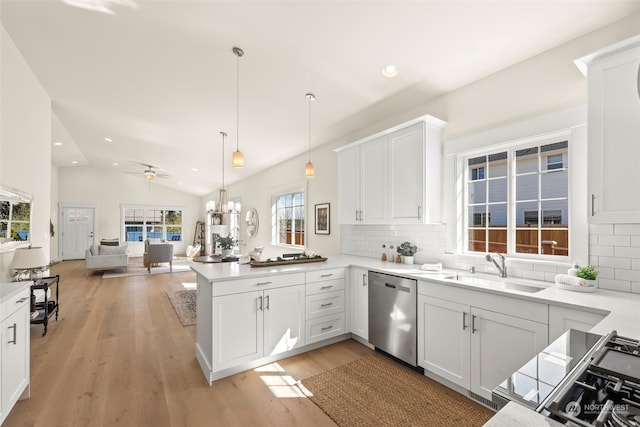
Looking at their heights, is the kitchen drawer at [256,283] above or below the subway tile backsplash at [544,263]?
below

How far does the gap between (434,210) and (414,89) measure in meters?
1.29

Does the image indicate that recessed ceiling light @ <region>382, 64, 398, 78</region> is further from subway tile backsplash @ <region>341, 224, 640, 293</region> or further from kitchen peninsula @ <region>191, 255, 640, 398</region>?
kitchen peninsula @ <region>191, 255, 640, 398</region>

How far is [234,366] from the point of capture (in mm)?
2592

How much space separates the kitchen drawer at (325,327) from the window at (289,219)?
8.81ft

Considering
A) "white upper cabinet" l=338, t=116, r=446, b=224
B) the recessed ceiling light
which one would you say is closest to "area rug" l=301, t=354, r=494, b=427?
"white upper cabinet" l=338, t=116, r=446, b=224

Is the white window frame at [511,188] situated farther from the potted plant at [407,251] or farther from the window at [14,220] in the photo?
the window at [14,220]

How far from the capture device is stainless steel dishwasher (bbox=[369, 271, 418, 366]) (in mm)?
2629

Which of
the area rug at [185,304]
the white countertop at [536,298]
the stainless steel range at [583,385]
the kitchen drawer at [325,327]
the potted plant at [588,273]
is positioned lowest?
the area rug at [185,304]

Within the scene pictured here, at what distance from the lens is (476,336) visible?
2158 millimetres

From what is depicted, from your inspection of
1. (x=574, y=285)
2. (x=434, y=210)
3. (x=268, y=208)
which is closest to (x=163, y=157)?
(x=268, y=208)

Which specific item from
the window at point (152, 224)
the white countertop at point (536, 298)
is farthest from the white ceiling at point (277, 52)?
the window at point (152, 224)

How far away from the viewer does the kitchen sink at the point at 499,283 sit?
228 cm

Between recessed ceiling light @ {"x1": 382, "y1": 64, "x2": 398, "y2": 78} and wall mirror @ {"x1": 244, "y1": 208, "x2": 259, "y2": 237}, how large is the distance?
5598 millimetres

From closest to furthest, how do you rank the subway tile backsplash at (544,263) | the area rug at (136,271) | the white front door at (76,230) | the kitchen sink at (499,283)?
1. the subway tile backsplash at (544,263)
2. the kitchen sink at (499,283)
3. the area rug at (136,271)
4. the white front door at (76,230)
